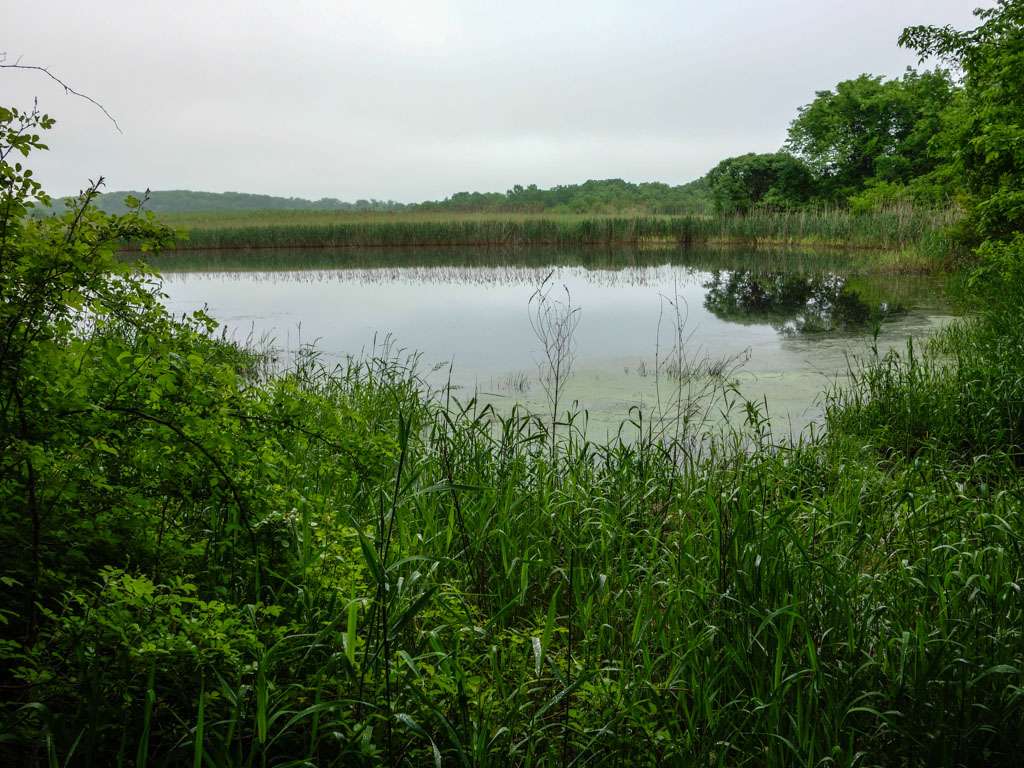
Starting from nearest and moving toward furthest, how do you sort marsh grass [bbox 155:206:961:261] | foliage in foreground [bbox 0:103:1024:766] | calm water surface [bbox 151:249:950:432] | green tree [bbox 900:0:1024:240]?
foliage in foreground [bbox 0:103:1024:766]
calm water surface [bbox 151:249:950:432]
green tree [bbox 900:0:1024:240]
marsh grass [bbox 155:206:961:261]

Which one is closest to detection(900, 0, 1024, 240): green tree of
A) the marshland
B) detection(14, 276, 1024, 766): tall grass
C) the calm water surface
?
the calm water surface

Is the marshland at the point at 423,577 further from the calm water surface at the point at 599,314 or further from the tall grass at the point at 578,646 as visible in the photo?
the calm water surface at the point at 599,314

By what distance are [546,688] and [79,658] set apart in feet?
3.93

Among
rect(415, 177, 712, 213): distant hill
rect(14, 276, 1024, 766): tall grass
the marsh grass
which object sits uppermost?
rect(415, 177, 712, 213): distant hill

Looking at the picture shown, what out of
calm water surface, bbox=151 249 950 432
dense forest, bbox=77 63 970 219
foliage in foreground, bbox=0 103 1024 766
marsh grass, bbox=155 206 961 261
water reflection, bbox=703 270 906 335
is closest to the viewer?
foliage in foreground, bbox=0 103 1024 766

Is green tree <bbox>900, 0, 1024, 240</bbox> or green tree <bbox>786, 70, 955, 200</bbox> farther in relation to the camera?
green tree <bbox>786, 70, 955, 200</bbox>

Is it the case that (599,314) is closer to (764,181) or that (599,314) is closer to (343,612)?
(343,612)

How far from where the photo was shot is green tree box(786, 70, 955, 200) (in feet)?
104

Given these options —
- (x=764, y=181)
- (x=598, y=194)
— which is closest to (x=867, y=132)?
(x=764, y=181)

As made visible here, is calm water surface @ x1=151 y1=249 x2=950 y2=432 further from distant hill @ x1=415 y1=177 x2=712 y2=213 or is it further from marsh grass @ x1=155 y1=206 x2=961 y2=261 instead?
distant hill @ x1=415 y1=177 x2=712 y2=213

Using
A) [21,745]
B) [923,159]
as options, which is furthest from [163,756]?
[923,159]

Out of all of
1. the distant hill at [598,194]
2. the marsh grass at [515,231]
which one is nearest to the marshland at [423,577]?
the marsh grass at [515,231]

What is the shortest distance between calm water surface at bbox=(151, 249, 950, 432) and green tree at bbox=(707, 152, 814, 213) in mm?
14247

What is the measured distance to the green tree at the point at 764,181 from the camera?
34281mm
